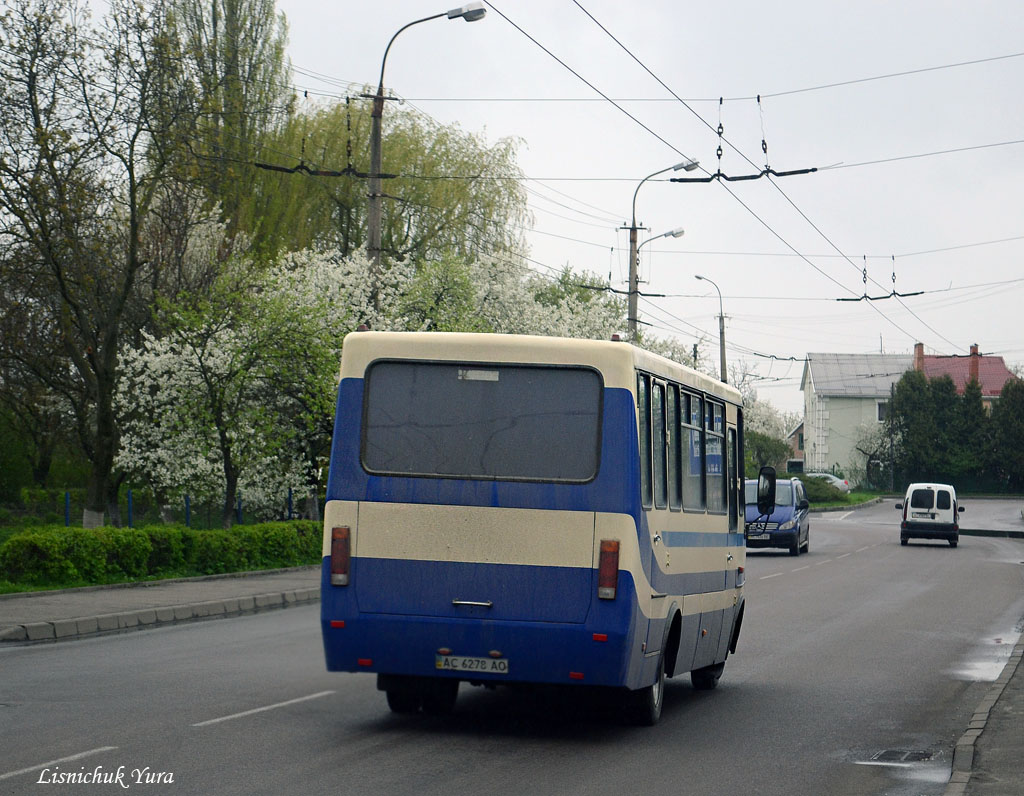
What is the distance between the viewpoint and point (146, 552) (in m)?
23.7

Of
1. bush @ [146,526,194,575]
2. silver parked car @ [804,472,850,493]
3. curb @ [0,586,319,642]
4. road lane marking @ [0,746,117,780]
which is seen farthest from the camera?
silver parked car @ [804,472,850,493]

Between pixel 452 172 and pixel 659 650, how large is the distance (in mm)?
41318

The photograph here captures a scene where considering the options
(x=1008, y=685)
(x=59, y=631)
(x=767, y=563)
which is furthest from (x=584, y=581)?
(x=767, y=563)

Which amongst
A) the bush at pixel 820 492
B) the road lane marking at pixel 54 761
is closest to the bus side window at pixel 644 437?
the road lane marking at pixel 54 761

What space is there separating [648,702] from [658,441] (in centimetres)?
186

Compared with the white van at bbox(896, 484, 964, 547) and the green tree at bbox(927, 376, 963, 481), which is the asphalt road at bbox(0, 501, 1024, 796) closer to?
the white van at bbox(896, 484, 964, 547)

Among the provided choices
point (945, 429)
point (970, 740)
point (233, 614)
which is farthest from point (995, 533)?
point (970, 740)

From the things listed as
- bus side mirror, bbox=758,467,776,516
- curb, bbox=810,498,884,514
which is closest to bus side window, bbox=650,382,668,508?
bus side mirror, bbox=758,467,776,516

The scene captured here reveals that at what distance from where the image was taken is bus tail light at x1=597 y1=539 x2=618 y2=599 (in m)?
9.18

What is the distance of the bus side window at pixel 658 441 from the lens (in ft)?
33.3

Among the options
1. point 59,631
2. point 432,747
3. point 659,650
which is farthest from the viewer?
point 59,631

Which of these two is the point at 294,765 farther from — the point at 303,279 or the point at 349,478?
the point at 303,279

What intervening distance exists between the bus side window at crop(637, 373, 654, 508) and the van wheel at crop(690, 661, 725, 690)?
137 inches

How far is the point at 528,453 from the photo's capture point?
31.2 feet
